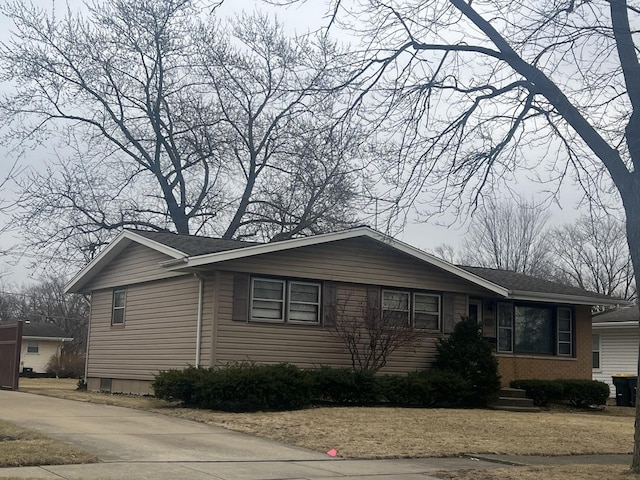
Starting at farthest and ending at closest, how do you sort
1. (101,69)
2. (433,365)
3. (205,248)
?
1. (101,69)
2. (433,365)
3. (205,248)

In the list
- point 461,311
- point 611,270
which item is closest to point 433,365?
point 461,311

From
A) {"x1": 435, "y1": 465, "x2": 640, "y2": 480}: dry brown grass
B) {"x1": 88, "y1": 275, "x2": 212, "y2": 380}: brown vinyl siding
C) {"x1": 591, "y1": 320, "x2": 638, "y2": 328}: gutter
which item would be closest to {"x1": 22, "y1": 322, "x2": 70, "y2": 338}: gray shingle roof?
{"x1": 88, "y1": 275, "x2": 212, "y2": 380}: brown vinyl siding

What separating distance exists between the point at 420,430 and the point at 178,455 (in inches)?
210

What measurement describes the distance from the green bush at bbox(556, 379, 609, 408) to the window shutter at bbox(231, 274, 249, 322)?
29.7ft

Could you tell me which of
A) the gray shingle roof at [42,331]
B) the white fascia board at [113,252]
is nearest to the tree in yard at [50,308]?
the gray shingle roof at [42,331]

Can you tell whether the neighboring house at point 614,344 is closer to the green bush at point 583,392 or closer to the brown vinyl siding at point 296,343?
the green bush at point 583,392

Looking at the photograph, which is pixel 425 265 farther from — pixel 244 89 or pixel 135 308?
pixel 244 89

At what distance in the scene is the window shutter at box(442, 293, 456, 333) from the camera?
22.4 metres

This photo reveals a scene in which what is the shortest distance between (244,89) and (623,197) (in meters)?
26.2

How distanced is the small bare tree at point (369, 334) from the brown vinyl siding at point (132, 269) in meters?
4.21

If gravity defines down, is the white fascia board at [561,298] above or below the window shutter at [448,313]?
above

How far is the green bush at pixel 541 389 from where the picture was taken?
22250 millimetres

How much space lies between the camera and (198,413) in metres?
16.0

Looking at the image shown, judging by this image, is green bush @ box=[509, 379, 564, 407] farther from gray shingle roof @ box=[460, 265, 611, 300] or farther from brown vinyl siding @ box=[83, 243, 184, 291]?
brown vinyl siding @ box=[83, 243, 184, 291]
